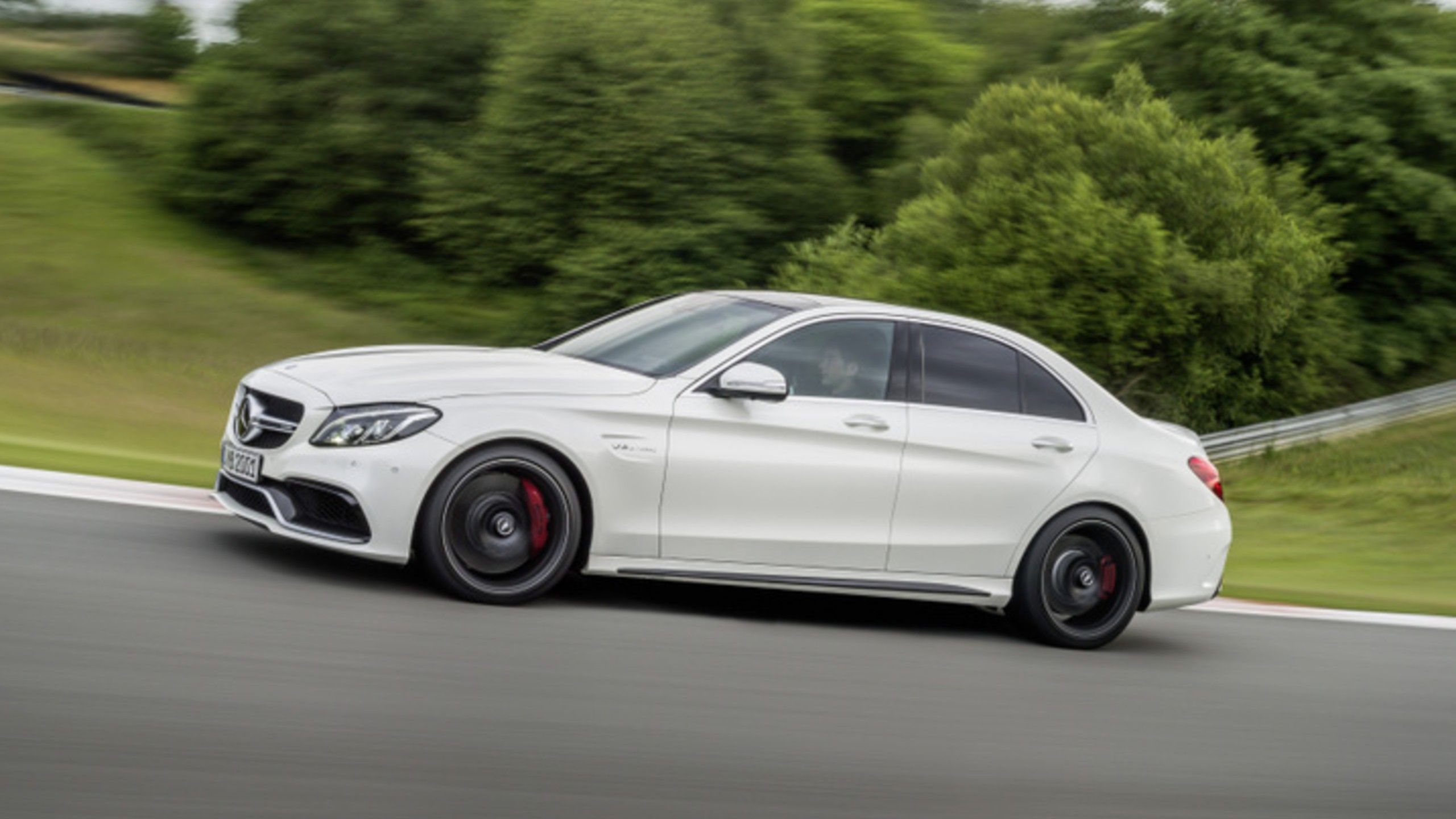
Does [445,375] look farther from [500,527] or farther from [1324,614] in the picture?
[1324,614]

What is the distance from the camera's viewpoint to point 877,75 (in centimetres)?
6456

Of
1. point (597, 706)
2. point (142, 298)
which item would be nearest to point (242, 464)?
point (597, 706)

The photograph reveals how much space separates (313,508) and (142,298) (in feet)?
147

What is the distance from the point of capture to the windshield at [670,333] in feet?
26.7

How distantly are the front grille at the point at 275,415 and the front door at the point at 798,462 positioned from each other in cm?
158

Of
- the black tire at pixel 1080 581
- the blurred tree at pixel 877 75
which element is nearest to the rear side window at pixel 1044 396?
the black tire at pixel 1080 581

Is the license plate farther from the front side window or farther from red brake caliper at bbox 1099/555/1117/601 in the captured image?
red brake caliper at bbox 1099/555/1117/601

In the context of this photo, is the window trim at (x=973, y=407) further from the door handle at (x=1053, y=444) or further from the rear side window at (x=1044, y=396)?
the door handle at (x=1053, y=444)

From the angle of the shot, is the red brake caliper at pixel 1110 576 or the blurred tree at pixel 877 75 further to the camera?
the blurred tree at pixel 877 75

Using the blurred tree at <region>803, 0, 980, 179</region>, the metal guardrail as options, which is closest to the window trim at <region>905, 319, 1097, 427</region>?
the metal guardrail

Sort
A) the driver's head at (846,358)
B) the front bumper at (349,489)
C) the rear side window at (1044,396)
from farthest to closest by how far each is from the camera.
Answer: the rear side window at (1044,396) < the driver's head at (846,358) < the front bumper at (349,489)

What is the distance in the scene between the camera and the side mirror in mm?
7750

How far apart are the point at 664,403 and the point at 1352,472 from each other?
3057 cm

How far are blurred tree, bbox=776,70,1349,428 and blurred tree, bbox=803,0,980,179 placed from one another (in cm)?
1712
